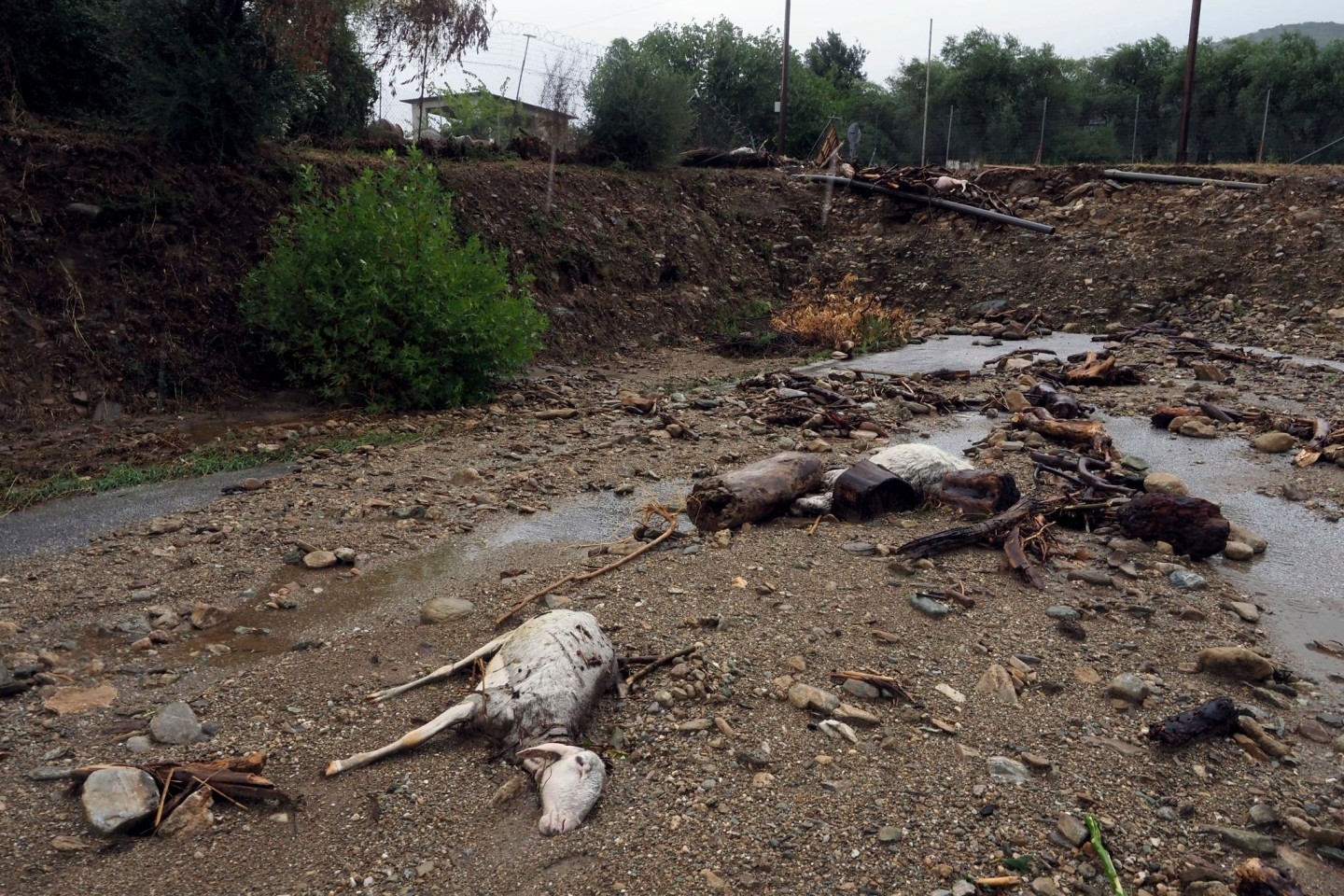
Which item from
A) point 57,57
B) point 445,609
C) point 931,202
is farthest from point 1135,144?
point 445,609

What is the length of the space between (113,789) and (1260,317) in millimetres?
12317

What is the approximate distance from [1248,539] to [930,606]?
194 cm

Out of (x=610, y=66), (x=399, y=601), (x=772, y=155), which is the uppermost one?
(x=610, y=66)

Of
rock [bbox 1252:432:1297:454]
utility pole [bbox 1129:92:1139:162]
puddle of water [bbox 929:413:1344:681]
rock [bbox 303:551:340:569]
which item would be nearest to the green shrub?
rock [bbox 303:551:340:569]

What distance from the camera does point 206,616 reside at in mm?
3801

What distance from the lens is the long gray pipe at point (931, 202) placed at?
14.4m

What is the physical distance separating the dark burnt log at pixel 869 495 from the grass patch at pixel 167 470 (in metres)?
3.40

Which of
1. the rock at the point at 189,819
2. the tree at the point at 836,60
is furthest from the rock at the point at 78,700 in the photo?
the tree at the point at 836,60

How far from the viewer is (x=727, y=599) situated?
3.73 metres

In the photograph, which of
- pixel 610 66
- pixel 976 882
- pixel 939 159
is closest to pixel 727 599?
pixel 976 882

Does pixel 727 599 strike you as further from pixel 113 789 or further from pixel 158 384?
pixel 158 384

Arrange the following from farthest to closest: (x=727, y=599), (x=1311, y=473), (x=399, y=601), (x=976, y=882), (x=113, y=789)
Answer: (x=1311, y=473)
(x=399, y=601)
(x=727, y=599)
(x=113, y=789)
(x=976, y=882)

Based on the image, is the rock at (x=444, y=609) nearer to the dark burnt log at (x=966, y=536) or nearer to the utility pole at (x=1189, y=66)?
the dark burnt log at (x=966, y=536)

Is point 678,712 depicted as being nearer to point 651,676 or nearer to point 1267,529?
point 651,676
